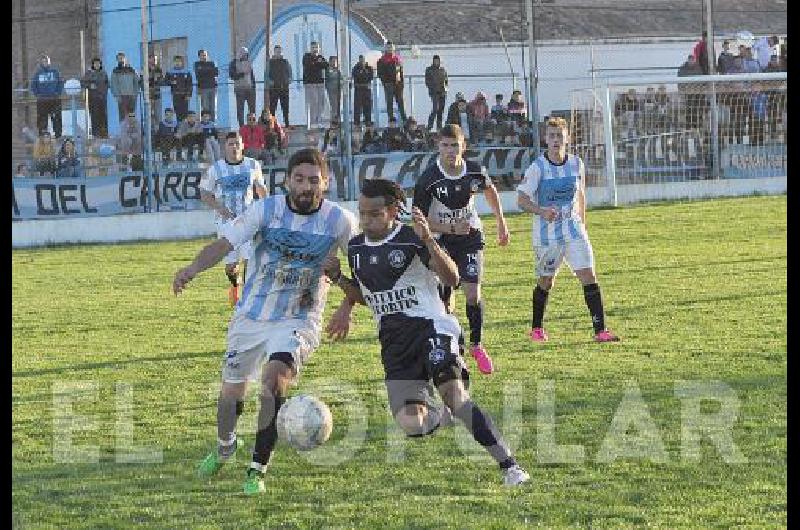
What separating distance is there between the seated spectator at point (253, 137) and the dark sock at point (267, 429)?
17252 millimetres

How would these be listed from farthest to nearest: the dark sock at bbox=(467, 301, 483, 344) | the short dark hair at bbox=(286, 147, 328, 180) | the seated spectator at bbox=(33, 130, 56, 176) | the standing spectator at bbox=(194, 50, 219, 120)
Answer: the standing spectator at bbox=(194, 50, 219, 120) < the seated spectator at bbox=(33, 130, 56, 176) < the dark sock at bbox=(467, 301, 483, 344) < the short dark hair at bbox=(286, 147, 328, 180)

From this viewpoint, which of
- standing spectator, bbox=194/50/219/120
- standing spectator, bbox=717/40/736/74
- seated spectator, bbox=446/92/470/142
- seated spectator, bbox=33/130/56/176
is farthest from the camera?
standing spectator, bbox=717/40/736/74

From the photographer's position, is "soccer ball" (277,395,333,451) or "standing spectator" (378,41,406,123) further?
"standing spectator" (378,41,406,123)

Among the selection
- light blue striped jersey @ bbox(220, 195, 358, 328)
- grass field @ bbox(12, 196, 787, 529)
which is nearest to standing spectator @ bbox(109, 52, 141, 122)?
grass field @ bbox(12, 196, 787, 529)

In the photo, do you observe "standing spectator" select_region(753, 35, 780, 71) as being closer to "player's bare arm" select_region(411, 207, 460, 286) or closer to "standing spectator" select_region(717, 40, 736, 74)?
"standing spectator" select_region(717, 40, 736, 74)

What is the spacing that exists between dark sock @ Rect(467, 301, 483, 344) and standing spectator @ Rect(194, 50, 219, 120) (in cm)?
1407

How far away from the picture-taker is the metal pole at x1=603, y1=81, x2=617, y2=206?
27609mm

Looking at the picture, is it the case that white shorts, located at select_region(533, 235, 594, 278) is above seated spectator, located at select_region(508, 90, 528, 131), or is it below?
below

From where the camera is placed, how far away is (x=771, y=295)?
15531mm

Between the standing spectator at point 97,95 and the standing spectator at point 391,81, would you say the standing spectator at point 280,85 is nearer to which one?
the standing spectator at point 391,81

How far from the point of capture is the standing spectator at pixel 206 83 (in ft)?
84.7

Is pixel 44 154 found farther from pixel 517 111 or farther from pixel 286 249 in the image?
pixel 286 249

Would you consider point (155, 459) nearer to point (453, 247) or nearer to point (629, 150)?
point (453, 247)
